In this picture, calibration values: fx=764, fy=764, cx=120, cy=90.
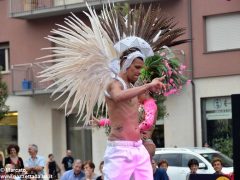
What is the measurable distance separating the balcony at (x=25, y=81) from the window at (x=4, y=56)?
1.33 metres

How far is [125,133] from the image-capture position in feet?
24.3

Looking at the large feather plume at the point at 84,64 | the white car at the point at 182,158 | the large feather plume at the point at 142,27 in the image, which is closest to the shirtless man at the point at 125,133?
the large feather plume at the point at 84,64

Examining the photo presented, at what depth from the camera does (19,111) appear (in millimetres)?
31250

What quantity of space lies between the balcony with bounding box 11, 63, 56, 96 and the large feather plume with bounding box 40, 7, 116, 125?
21160mm

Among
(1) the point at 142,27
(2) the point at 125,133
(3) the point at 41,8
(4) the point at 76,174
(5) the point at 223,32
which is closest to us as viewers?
(2) the point at 125,133

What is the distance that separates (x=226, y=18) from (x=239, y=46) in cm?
110

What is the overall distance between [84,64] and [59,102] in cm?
2189

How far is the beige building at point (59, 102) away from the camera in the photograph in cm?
2627

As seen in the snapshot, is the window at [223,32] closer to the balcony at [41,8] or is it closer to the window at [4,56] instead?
the balcony at [41,8]

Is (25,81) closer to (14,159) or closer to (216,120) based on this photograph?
(216,120)

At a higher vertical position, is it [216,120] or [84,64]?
[84,64]

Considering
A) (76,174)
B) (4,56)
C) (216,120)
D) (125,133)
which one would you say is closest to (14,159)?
(76,174)

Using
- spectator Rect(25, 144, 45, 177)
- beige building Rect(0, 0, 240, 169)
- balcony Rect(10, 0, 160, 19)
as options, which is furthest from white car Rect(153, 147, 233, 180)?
balcony Rect(10, 0, 160, 19)

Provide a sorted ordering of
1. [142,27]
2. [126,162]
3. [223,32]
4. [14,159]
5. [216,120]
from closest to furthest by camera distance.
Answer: [126,162]
[142,27]
[14,159]
[223,32]
[216,120]
